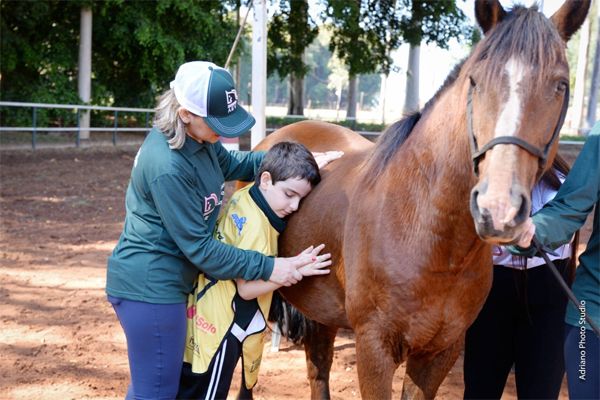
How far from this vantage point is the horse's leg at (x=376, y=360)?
2338mm

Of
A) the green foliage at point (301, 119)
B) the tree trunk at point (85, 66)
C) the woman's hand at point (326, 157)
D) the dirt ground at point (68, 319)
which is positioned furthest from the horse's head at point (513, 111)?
the green foliage at point (301, 119)

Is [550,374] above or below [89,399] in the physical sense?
above

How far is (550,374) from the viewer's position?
2.88 meters

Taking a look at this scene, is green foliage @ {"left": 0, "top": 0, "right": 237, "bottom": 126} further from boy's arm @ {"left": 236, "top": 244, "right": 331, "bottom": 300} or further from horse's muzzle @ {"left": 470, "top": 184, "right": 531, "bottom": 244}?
horse's muzzle @ {"left": 470, "top": 184, "right": 531, "bottom": 244}

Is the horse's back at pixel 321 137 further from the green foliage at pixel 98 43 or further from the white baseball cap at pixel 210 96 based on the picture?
the green foliage at pixel 98 43

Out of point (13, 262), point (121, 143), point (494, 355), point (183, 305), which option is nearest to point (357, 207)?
point (183, 305)

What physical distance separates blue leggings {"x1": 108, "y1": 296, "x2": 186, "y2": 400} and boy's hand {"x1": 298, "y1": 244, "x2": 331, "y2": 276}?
53 centimetres

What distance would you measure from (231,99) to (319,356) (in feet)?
5.80

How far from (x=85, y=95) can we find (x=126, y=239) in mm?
15820

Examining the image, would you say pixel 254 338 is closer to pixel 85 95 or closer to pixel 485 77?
pixel 485 77

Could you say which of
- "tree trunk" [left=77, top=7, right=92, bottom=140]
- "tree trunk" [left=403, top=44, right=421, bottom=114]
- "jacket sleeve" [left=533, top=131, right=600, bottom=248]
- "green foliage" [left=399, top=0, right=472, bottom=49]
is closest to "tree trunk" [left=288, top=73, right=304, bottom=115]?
"tree trunk" [left=403, top=44, right=421, bottom=114]

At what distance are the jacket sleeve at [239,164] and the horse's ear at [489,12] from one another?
1.44m

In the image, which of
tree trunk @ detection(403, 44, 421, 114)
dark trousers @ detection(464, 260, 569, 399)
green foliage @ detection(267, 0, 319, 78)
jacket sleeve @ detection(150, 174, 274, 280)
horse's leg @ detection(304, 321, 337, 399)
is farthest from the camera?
tree trunk @ detection(403, 44, 421, 114)

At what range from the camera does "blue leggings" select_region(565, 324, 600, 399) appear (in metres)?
2.05
